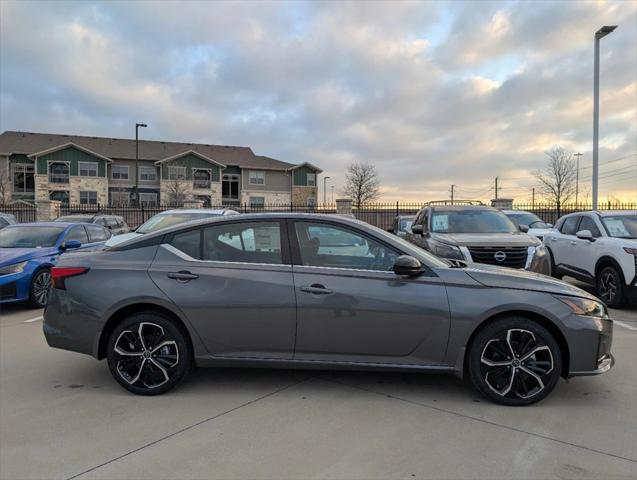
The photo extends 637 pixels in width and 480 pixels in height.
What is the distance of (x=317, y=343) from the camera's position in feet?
12.8

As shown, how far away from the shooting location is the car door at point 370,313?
3824mm

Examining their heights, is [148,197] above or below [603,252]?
above

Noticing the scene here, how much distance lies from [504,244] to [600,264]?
2115 mm

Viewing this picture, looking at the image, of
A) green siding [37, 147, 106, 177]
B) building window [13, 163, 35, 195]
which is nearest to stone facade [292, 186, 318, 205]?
green siding [37, 147, 106, 177]

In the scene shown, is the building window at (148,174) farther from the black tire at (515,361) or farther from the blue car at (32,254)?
the black tire at (515,361)

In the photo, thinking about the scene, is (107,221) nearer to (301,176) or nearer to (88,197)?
(88,197)

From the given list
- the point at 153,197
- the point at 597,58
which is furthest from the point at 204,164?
the point at 597,58

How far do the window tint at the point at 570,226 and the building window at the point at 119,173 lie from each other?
48.1 meters

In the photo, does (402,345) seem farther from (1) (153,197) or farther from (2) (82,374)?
(1) (153,197)

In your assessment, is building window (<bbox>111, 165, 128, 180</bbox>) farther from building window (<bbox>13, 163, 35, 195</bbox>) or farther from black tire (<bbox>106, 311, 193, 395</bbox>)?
black tire (<bbox>106, 311, 193, 395</bbox>)

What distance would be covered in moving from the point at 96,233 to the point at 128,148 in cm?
4600

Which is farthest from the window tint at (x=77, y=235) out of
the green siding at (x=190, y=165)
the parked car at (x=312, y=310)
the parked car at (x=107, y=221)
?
the green siding at (x=190, y=165)

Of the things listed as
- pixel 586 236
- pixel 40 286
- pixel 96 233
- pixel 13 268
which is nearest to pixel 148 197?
pixel 96 233

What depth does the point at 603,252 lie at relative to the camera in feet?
27.0
